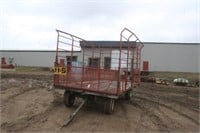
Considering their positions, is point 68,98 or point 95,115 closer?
point 95,115

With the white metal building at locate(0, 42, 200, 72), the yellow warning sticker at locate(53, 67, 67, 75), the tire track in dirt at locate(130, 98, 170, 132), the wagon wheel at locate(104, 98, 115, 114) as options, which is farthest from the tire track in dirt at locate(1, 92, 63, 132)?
the white metal building at locate(0, 42, 200, 72)

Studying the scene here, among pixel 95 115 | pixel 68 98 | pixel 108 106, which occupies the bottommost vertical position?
pixel 95 115

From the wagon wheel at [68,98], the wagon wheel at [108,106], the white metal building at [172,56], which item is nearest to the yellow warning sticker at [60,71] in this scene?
the wagon wheel at [68,98]

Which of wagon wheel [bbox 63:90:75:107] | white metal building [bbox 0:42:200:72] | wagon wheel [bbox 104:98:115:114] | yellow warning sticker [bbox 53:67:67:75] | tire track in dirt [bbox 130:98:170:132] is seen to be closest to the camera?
tire track in dirt [bbox 130:98:170:132]

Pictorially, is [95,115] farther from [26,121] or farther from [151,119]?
[26,121]

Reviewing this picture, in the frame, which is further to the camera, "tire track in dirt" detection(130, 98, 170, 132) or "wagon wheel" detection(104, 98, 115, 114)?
"wagon wheel" detection(104, 98, 115, 114)

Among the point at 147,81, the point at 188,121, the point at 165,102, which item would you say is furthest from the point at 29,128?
the point at 147,81

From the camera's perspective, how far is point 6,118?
7.99 metres

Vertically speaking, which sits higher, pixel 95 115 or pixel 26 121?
pixel 95 115

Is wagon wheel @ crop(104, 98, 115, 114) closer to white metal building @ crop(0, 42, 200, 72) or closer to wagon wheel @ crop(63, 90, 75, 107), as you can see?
wagon wheel @ crop(63, 90, 75, 107)

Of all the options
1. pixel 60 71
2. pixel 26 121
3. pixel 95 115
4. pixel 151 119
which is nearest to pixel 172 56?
pixel 151 119

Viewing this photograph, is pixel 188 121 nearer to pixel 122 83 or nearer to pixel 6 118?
pixel 122 83

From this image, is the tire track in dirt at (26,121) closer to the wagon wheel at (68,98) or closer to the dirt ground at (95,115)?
the dirt ground at (95,115)

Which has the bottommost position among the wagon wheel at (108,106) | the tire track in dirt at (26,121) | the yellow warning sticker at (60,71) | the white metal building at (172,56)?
the tire track in dirt at (26,121)
